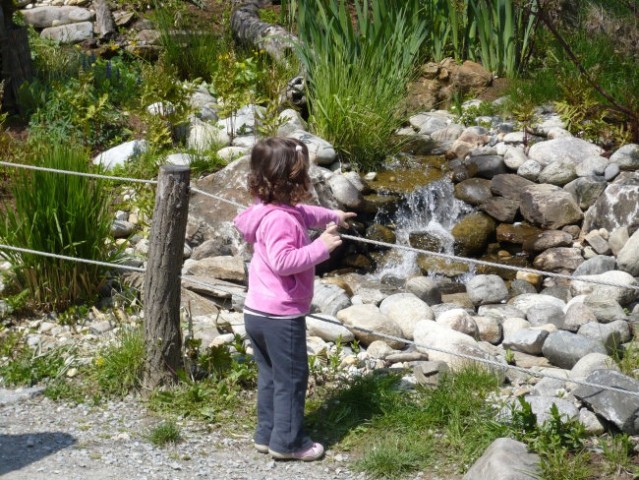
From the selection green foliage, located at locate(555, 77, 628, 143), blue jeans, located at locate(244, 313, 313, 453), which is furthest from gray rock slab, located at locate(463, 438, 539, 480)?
green foliage, located at locate(555, 77, 628, 143)

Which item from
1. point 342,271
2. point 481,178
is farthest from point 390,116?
point 342,271

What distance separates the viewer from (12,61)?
883 cm

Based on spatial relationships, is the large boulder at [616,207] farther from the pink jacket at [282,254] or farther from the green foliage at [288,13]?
the pink jacket at [282,254]

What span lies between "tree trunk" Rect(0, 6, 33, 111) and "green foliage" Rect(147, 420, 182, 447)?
519 centimetres

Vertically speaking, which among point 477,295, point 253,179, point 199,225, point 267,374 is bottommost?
point 477,295

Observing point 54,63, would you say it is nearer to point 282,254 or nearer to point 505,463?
point 282,254

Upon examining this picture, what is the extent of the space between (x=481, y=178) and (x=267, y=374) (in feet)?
17.4

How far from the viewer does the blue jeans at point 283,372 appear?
4.27 metres

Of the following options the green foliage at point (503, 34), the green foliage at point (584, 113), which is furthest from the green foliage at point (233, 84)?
the green foliage at point (584, 113)

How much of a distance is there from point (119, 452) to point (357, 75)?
5393 mm

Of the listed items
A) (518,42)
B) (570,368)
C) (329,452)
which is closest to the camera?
(329,452)

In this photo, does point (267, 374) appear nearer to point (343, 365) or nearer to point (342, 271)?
point (343, 365)

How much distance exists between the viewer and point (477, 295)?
767cm

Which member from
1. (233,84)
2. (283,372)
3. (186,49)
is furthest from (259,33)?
(283,372)
